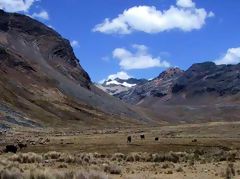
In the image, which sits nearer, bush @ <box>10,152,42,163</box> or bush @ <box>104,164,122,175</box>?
bush @ <box>104,164,122,175</box>

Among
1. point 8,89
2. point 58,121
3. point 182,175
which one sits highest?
point 8,89

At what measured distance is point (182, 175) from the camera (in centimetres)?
3094

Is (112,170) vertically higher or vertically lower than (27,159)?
lower

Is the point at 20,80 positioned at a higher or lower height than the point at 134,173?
higher

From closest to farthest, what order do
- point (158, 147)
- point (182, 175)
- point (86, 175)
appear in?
point (86, 175), point (182, 175), point (158, 147)

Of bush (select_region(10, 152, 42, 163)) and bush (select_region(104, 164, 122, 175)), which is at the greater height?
bush (select_region(10, 152, 42, 163))

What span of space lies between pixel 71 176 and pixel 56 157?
17.1 meters

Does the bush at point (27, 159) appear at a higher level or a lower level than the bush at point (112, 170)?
higher

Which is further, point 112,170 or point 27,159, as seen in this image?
point 27,159

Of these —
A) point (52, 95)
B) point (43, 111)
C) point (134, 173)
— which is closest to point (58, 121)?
point (43, 111)

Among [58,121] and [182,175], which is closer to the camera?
[182,175]

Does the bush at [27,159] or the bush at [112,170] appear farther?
the bush at [27,159]

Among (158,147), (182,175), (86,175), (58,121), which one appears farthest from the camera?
(58,121)

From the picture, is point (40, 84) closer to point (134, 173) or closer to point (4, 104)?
point (4, 104)
